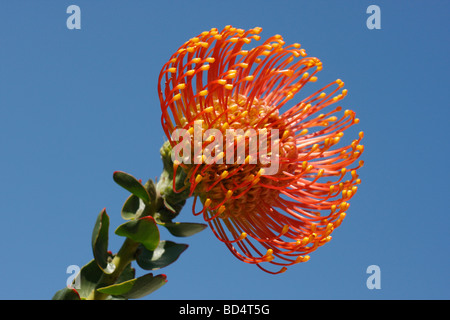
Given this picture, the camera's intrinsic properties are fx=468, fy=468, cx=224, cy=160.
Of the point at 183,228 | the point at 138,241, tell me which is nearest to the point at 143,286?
the point at 138,241

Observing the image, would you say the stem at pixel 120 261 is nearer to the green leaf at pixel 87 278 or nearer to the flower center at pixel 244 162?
the green leaf at pixel 87 278

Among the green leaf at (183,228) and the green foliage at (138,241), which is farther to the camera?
the green leaf at (183,228)

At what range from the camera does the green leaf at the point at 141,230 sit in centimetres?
256

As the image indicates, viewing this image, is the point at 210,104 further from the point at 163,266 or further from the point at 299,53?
the point at 163,266

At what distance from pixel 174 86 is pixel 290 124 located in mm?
846

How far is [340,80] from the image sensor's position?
313 cm

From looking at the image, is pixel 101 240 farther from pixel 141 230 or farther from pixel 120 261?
pixel 141 230

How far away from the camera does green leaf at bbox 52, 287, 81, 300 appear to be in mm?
2533

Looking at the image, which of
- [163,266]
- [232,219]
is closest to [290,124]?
[232,219]

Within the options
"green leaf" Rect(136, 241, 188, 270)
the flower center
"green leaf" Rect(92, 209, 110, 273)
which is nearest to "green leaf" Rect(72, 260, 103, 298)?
"green leaf" Rect(92, 209, 110, 273)

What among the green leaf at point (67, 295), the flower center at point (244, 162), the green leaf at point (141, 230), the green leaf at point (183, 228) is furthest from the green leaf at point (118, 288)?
the flower center at point (244, 162)

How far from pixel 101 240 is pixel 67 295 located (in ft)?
1.12

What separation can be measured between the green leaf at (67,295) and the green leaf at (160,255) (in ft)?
1.26

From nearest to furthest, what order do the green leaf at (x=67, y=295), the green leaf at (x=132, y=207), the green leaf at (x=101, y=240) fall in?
the green leaf at (x=67, y=295) < the green leaf at (x=101, y=240) < the green leaf at (x=132, y=207)
